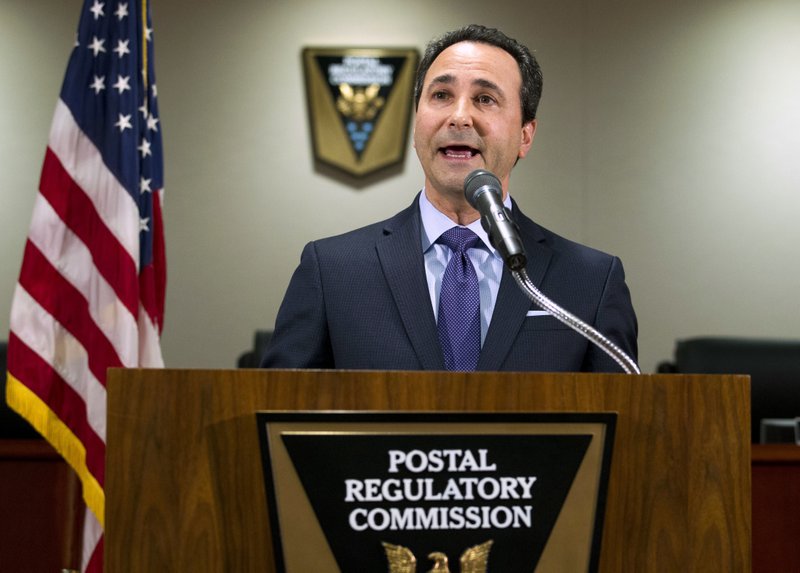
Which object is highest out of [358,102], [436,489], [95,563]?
[358,102]

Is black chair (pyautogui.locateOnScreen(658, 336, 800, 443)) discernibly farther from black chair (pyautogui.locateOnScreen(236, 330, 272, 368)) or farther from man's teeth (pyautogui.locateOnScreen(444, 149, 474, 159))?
man's teeth (pyautogui.locateOnScreen(444, 149, 474, 159))

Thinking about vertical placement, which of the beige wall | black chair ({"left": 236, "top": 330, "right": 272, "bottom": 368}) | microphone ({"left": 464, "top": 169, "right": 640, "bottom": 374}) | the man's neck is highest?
the beige wall

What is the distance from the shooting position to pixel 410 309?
167cm

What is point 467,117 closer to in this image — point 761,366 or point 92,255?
point 92,255

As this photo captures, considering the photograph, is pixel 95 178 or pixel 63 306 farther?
pixel 95 178

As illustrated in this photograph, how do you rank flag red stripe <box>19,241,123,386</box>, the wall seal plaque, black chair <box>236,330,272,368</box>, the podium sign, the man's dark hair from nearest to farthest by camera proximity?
the podium sign < the man's dark hair < flag red stripe <box>19,241,123,386</box> < black chair <box>236,330,272,368</box> < the wall seal plaque

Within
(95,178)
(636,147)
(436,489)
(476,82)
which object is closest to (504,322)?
(476,82)

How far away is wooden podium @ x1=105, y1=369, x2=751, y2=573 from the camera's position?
1049 millimetres

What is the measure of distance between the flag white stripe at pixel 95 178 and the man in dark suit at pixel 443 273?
131 cm

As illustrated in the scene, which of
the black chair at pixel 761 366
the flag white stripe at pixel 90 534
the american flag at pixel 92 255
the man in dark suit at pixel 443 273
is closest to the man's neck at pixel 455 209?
the man in dark suit at pixel 443 273

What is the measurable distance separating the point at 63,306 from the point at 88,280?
10 cm

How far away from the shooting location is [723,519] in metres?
1.14

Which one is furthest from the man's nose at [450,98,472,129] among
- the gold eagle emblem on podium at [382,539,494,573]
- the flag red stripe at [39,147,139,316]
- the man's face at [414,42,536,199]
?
the flag red stripe at [39,147,139,316]

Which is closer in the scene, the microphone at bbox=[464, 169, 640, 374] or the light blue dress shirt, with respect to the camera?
the microphone at bbox=[464, 169, 640, 374]
